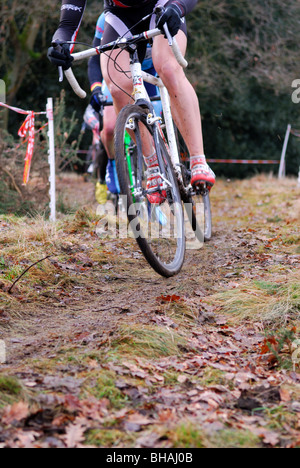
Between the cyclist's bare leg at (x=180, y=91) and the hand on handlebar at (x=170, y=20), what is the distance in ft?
1.48

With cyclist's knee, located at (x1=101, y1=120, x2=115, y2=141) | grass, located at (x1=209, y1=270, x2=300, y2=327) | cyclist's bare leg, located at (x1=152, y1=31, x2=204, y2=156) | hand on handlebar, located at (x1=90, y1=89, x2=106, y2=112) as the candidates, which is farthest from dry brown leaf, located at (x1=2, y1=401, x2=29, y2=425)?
hand on handlebar, located at (x1=90, y1=89, x2=106, y2=112)

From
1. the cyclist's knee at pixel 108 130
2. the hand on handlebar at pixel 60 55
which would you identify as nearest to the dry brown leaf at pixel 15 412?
the hand on handlebar at pixel 60 55

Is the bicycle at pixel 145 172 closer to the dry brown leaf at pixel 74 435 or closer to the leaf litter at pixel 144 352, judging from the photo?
the leaf litter at pixel 144 352

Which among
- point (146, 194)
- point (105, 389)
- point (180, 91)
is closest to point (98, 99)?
point (180, 91)

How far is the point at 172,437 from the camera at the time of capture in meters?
1.73

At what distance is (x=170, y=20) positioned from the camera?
124 inches

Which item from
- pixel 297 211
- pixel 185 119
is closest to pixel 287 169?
pixel 297 211

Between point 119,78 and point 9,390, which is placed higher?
point 119,78

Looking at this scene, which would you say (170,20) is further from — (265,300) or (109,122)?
(109,122)

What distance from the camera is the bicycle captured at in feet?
10.2

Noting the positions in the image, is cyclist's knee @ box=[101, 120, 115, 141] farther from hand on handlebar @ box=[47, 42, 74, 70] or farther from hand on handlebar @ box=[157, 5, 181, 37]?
hand on handlebar @ box=[157, 5, 181, 37]

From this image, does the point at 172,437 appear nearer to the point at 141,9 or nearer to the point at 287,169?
the point at 141,9

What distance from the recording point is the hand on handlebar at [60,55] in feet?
11.0

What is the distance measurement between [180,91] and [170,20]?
62cm
